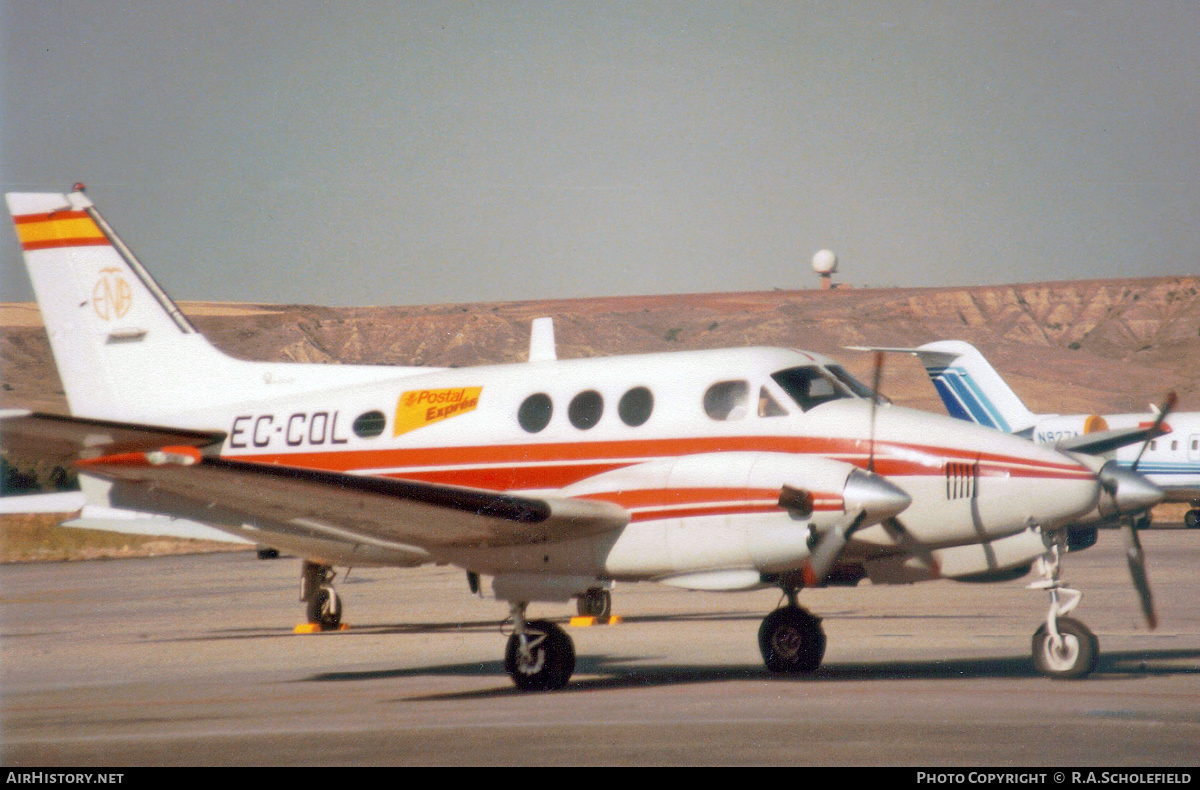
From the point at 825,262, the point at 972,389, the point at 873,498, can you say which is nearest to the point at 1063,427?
the point at 972,389

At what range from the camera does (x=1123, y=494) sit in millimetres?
11734

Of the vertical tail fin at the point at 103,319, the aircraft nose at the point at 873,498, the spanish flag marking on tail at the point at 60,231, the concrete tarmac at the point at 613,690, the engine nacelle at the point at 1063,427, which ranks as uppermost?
the engine nacelle at the point at 1063,427

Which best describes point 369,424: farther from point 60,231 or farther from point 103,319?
point 60,231

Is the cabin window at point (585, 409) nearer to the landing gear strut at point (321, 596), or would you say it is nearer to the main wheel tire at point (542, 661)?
the main wheel tire at point (542, 661)

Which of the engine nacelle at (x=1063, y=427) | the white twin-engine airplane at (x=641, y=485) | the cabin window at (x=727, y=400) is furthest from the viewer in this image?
the engine nacelle at (x=1063, y=427)

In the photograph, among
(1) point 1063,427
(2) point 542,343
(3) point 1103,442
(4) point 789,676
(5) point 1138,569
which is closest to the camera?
(4) point 789,676

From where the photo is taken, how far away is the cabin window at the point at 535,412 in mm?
13109

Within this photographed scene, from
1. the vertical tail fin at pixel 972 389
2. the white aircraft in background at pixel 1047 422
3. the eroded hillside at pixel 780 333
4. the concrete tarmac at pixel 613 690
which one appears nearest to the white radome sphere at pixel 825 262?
the eroded hillside at pixel 780 333

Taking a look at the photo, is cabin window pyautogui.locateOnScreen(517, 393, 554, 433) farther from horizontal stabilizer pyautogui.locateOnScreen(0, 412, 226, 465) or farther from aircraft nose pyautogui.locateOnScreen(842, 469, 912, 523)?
horizontal stabilizer pyautogui.locateOnScreen(0, 412, 226, 465)

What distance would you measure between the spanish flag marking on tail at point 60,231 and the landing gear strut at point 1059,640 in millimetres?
11701

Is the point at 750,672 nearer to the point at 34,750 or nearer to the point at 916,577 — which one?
the point at 916,577

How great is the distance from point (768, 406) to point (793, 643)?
2.51 m

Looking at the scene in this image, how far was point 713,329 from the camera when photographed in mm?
107312

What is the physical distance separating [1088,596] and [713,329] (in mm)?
85494
